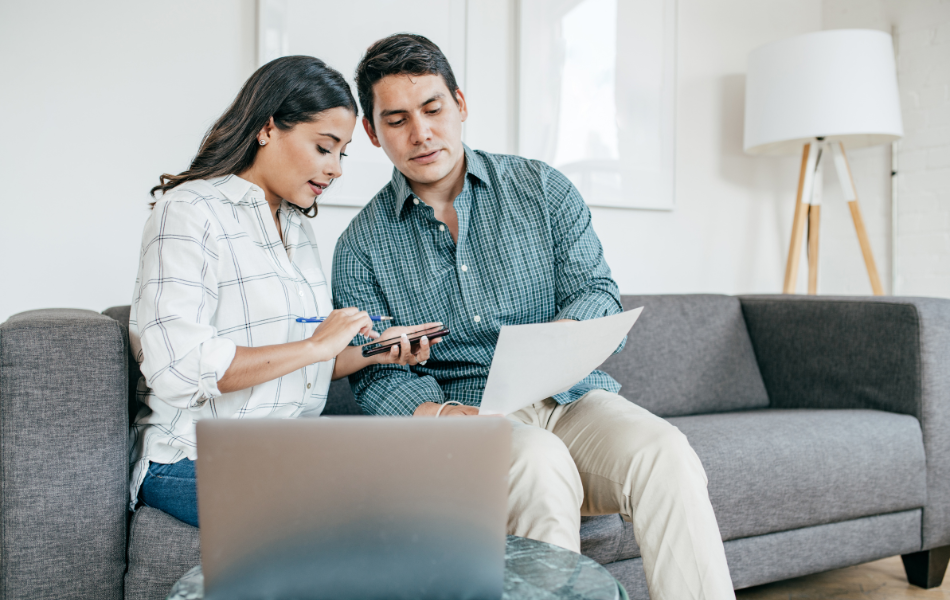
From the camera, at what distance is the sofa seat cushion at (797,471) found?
4.89ft

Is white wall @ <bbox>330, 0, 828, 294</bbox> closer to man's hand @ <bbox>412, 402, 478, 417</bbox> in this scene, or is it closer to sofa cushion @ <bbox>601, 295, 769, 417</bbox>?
sofa cushion @ <bbox>601, 295, 769, 417</bbox>

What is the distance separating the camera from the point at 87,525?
1.06 m

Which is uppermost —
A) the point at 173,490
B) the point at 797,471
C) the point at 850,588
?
the point at 173,490

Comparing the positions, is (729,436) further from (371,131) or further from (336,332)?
(371,131)

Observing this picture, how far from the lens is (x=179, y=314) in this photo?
1.02 meters

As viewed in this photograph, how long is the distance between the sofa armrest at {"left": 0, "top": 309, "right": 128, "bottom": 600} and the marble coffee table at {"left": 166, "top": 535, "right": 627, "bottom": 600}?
1.52ft

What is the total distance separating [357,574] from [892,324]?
1.73 meters

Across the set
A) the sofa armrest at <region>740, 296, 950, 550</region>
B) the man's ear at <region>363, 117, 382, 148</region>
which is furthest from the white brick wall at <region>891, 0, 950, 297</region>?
the man's ear at <region>363, 117, 382, 148</region>

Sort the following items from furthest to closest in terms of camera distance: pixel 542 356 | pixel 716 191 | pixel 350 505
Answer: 1. pixel 716 191
2. pixel 542 356
3. pixel 350 505

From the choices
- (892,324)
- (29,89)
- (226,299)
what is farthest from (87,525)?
(892,324)

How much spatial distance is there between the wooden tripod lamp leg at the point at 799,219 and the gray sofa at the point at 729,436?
418 mm

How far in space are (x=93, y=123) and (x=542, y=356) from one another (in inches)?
54.9

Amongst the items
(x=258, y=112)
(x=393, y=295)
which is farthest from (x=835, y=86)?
(x=258, y=112)

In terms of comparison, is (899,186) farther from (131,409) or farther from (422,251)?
(131,409)
